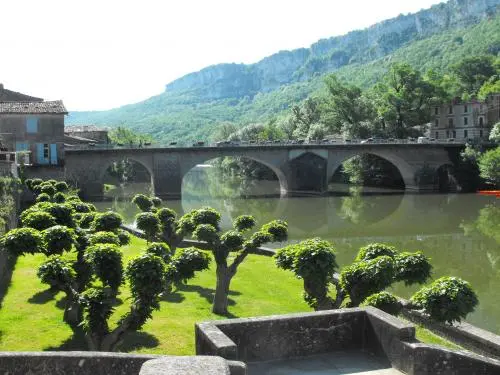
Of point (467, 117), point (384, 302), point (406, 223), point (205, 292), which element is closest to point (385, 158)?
point (467, 117)

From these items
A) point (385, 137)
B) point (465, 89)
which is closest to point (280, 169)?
point (385, 137)

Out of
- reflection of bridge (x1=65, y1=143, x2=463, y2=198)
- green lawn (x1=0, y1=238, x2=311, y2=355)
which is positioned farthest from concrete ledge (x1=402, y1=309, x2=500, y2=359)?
reflection of bridge (x1=65, y1=143, x2=463, y2=198)

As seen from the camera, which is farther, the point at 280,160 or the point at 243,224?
the point at 280,160

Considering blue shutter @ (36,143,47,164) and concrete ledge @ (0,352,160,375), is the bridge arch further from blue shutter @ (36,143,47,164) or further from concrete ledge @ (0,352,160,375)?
concrete ledge @ (0,352,160,375)

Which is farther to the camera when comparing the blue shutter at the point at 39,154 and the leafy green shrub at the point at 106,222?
the blue shutter at the point at 39,154

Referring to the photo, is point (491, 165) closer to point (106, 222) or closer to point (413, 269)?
point (106, 222)

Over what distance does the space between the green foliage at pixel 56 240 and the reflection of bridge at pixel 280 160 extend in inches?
1640

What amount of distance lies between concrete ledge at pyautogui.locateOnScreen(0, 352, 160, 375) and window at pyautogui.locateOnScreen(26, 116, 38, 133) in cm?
4330

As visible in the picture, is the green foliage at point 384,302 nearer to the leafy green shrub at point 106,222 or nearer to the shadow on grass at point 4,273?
the leafy green shrub at point 106,222

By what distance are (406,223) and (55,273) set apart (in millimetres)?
33703

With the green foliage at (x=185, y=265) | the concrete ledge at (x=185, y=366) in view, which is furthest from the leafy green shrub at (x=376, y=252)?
the concrete ledge at (x=185, y=366)

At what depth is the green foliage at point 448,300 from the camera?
9781mm

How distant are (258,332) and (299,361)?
24.7 inches

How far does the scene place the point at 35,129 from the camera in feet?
153
